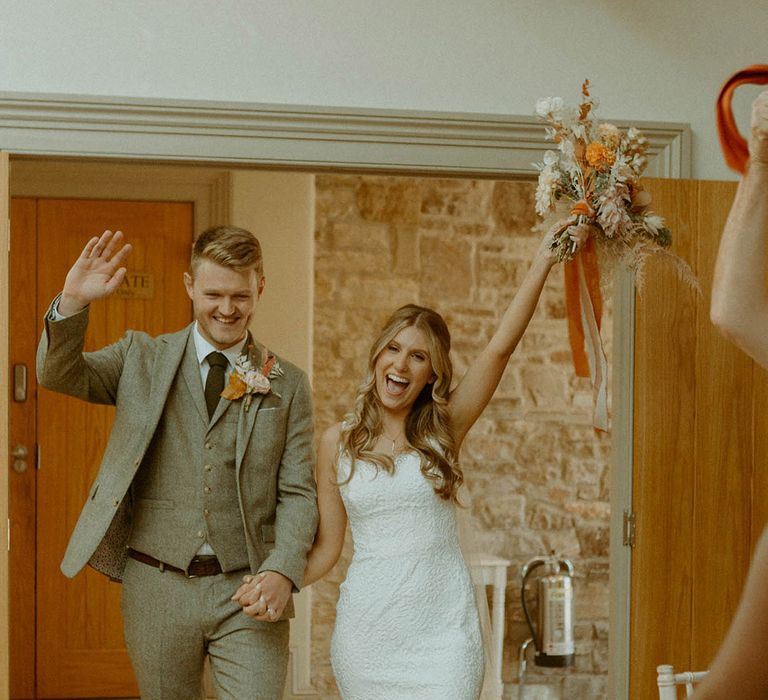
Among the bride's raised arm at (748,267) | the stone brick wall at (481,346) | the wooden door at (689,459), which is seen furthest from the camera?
the stone brick wall at (481,346)

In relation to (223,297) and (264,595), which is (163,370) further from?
(264,595)

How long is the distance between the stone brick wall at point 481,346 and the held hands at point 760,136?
14.8 ft

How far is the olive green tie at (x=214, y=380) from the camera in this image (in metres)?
3.01

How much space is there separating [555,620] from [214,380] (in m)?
3.09

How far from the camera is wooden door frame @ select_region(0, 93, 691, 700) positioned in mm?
3262

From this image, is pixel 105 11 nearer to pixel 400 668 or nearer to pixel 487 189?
pixel 400 668

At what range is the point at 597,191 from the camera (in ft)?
9.39

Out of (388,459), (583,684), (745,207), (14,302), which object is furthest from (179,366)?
(583,684)

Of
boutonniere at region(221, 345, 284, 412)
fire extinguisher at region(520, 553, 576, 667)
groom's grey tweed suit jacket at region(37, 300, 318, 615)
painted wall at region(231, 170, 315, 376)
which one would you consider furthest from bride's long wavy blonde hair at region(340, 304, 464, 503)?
fire extinguisher at region(520, 553, 576, 667)

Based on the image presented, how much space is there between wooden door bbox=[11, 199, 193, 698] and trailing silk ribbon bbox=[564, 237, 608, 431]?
3.06 metres

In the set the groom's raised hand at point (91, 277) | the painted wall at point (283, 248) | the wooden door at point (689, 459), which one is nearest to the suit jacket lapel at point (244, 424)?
the groom's raised hand at point (91, 277)

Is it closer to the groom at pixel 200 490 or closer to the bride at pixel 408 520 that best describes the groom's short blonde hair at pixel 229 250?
the groom at pixel 200 490

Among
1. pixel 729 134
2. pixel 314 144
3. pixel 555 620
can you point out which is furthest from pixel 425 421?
pixel 555 620

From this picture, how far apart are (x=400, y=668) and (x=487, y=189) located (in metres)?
3.36
